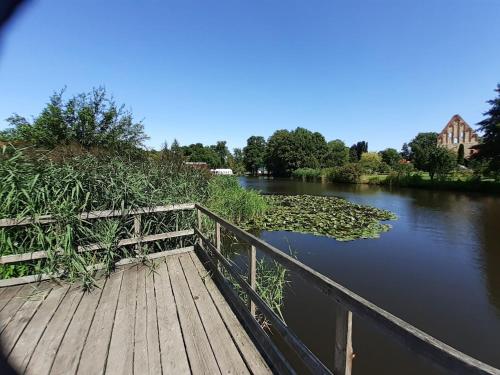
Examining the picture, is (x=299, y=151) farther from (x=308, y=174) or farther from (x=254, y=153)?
(x=254, y=153)

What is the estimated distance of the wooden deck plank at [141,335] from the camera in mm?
1974

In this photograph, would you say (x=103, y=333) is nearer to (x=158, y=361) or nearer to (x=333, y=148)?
(x=158, y=361)

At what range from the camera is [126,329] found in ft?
7.88

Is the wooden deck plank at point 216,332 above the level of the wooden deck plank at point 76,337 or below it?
below

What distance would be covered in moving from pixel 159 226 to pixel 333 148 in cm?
5104

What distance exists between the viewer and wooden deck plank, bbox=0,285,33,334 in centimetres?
254

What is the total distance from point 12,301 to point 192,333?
6.81 feet

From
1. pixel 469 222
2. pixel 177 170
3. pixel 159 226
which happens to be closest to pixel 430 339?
pixel 159 226

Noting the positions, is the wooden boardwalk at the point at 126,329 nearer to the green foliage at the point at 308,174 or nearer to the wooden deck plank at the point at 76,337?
the wooden deck plank at the point at 76,337

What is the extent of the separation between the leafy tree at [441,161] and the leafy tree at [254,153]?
44.5 m

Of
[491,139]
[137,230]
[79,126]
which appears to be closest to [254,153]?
[491,139]

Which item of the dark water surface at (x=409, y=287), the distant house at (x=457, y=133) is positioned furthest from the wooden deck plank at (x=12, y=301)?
the distant house at (x=457, y=133)

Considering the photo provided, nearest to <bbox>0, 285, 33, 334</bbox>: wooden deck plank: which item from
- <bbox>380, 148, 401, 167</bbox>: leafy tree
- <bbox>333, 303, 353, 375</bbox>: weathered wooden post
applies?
<bbox>333, 303, 353, 375</bbox>: weathered wooden post

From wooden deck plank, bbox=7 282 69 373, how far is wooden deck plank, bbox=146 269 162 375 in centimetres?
83
